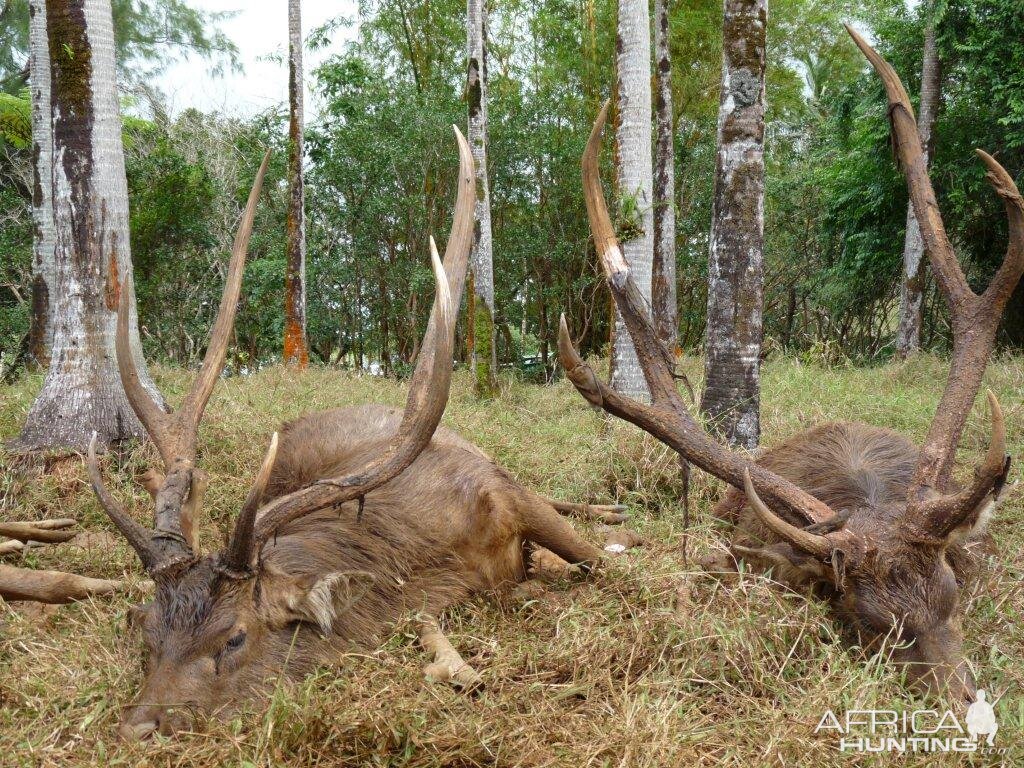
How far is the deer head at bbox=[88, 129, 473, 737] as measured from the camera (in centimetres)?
282

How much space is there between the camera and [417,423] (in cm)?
339

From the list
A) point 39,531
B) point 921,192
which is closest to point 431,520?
point 39,531

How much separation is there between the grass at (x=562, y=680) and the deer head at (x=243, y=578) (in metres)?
0.15

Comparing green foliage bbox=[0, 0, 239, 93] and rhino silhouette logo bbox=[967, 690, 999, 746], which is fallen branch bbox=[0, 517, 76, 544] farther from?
green foliage bbox=[0, 0, 239, 93]

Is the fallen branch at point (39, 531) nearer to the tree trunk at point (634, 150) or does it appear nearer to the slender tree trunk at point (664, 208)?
the tree trunk at point (634, 150)

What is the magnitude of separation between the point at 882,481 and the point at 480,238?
7.84m

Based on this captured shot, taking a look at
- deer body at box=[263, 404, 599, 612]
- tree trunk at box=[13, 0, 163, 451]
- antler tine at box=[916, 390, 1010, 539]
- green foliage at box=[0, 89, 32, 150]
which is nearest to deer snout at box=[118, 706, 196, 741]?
deer body at box=[263, 404, 599, 612]

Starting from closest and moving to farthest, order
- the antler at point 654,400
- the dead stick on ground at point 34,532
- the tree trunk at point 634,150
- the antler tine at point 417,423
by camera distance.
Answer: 1. the antler tine at point 417,423
2. the antler at point 654,400
3. the dead stick on ground at point 34,532
4. the tree trunk at point 634,150

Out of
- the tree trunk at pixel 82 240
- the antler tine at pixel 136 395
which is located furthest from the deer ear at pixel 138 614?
the tree trunk at pixel 82 240

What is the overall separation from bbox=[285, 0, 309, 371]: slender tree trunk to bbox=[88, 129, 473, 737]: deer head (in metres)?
9.47

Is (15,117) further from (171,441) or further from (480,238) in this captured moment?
(171,441)

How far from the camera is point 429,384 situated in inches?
132

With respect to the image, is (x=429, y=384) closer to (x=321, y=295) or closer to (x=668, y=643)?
(x=668, y=643)

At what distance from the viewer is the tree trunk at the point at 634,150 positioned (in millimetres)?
7332
